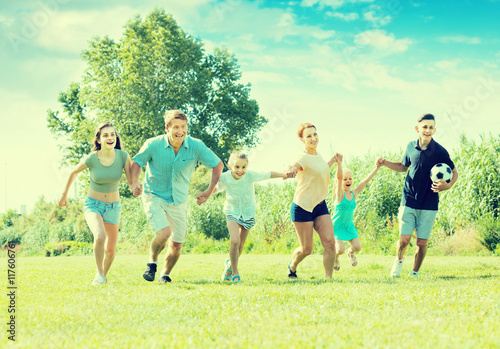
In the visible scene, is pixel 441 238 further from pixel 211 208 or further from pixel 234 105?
pixel 234 105

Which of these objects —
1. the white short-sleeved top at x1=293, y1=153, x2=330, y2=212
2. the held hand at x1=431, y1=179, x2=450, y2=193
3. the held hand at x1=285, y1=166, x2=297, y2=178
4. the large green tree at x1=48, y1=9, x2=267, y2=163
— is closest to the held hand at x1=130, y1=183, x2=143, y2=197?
the held hand at x1=285, y1=166, x2=297, y2=178

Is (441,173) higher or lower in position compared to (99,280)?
higher

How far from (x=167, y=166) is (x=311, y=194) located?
2173 millimetres

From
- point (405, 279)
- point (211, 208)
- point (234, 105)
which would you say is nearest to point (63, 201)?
point (405, 279)

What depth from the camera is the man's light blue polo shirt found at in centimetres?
727

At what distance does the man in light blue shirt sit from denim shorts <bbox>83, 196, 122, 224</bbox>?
56 centimetres

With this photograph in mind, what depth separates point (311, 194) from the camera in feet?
25.3

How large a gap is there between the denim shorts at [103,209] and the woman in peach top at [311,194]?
268 cm

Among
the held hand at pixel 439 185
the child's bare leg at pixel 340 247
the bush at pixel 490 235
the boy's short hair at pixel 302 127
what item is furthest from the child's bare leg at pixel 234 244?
the bush at pixel 490 235

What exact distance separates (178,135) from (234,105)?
29.2 m

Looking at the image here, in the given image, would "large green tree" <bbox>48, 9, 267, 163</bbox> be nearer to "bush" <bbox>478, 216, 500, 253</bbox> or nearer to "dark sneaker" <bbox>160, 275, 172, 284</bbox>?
"bush" <bbox>478, 216, 500, 253</bbox>

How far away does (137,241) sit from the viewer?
24125 millimetres

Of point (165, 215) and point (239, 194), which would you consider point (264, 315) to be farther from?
point (239, 194)

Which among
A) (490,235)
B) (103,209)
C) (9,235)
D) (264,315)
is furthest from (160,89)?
(264,315)
